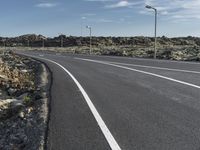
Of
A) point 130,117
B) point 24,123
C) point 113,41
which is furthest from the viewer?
point 113,41

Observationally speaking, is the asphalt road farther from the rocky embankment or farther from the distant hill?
the distant hill

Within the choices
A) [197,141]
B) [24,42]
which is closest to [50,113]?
[197,141]

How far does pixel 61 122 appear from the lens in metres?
A: 9.93

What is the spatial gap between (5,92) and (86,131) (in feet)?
37.8

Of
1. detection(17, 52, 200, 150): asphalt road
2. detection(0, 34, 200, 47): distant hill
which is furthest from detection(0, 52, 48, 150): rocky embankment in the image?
detection(0, 34, 200, 47): distant hill

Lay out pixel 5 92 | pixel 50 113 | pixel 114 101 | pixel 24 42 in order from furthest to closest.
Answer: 1. pixel 24 42
2. pixel 5 92
3. pixel 114 101
4. pixel 50 113

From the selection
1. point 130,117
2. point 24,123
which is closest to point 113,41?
point 24,123

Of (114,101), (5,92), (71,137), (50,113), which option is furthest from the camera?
(5,92)

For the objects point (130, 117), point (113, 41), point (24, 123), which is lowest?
point (113, 41)

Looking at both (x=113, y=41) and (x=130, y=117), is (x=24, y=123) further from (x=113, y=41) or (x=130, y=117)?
(x=113, y=41)

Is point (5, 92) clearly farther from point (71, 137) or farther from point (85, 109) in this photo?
point (71, 137)

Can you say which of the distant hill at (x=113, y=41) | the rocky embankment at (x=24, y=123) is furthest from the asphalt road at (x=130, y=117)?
the distant hill at (x=113, y=41)

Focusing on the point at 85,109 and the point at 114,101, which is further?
the point at 114,101

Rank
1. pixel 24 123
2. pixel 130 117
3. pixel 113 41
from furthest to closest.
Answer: pixel 113 41 → pixel 24 123 → pixel 130 117
